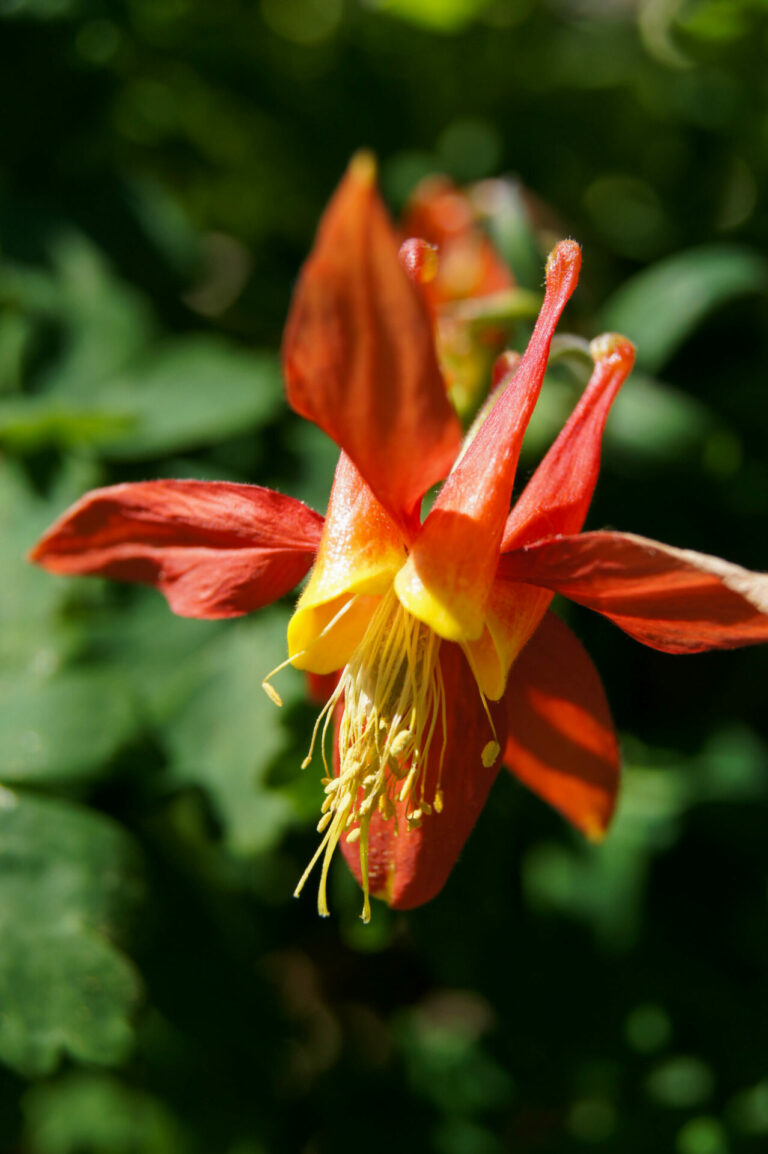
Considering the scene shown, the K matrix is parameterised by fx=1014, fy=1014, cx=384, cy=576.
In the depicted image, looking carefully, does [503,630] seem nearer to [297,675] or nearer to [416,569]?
[416,569]

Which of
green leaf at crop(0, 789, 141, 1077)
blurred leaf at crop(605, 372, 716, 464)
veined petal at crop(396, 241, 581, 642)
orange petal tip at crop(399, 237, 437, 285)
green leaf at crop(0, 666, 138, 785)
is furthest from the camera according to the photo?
blurred leaf at crop(605, 372, 716, 464)

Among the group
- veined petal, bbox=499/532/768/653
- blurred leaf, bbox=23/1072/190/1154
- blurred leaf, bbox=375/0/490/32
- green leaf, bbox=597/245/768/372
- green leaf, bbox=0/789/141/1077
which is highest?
blurred leaf, bbox=375/0/490/32

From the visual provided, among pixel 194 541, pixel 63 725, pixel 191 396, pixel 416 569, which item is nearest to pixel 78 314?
pixel 191 396

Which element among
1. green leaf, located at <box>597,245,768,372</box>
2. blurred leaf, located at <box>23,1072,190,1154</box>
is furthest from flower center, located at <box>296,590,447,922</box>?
blurred leaf, located at <box>23,1072,190,1154</box>

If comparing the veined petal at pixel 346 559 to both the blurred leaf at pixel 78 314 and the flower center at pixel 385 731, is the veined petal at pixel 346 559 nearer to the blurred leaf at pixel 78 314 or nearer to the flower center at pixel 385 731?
the flower center at pixel 385 731

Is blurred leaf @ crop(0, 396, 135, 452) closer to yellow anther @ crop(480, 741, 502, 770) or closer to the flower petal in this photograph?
the flower petal

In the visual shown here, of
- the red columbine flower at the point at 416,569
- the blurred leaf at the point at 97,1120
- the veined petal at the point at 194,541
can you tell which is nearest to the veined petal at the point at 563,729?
the red columbine flower at the point at 416,569

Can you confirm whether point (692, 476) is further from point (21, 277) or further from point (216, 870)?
point (21, 277)
